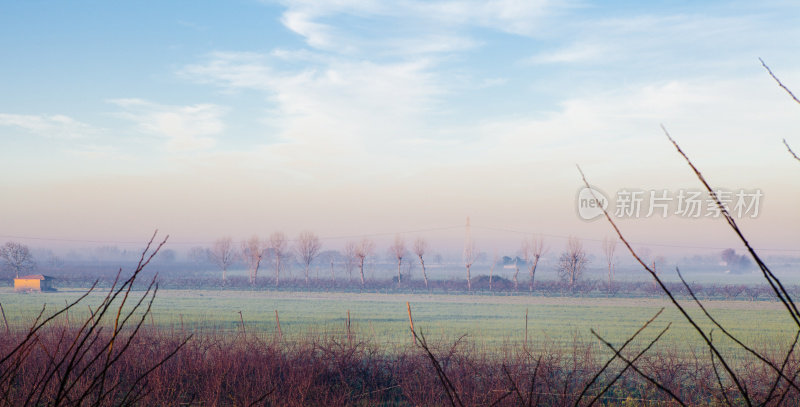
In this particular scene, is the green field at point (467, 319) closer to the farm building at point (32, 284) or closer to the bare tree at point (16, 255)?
the farm building at point (32, 284)

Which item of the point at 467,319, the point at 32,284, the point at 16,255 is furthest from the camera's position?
the point at 16,255

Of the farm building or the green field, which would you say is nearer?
the green field

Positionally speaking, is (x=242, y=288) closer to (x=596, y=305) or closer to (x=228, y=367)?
(x=596, y=305)

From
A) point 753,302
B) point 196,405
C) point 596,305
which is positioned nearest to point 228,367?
point 196,405

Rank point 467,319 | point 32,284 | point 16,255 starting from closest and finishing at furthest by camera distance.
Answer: point 467,319 < point 32,284 < point 16,255

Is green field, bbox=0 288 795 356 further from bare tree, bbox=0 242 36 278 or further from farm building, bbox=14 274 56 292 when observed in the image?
bare tree, bbox=0 242 36 278

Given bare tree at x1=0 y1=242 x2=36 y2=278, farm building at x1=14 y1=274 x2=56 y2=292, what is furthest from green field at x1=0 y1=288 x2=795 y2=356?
bare tree at x1=0 y1=242 x2=36 y2=278

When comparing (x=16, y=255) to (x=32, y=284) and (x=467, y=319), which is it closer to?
(x=32, y=284)

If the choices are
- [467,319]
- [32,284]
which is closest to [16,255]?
[32,284]

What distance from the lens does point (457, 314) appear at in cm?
4653

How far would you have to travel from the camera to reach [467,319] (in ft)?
139

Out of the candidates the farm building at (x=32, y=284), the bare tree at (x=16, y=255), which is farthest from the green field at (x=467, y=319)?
the bare tree at (x=16, y=255)

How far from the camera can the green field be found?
102ft

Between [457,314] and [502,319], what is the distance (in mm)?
4488
